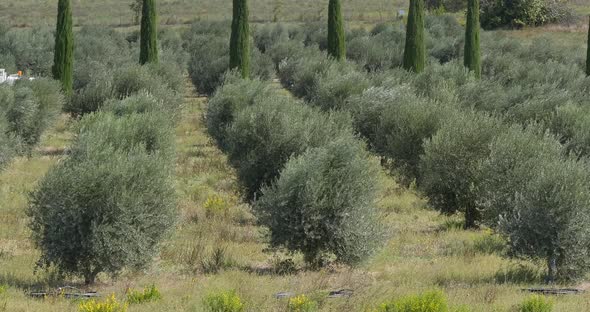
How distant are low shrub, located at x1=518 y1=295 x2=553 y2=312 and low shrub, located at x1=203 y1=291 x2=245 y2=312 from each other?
386 cm

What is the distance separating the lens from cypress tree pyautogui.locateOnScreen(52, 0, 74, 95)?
117 feet

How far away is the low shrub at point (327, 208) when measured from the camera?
15.4 meters

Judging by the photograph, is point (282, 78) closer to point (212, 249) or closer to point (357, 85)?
point (357, 85)

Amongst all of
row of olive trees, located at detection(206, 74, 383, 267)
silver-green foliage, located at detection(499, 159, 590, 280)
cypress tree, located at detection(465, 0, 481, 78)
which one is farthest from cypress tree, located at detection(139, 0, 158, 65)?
silver-green foliage, located at detection(499, 159, 590, 280)

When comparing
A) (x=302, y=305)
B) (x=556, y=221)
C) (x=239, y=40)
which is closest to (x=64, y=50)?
(x=239, y=40)

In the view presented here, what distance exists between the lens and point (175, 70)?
127 feet

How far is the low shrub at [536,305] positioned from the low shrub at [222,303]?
3.86 metres

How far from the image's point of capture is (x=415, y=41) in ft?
131

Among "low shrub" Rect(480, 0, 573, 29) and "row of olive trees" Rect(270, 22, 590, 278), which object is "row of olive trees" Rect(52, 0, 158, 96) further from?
"low shrub" Rect(480, 0, 573, 29)

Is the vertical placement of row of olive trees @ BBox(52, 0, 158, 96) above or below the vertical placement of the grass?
above

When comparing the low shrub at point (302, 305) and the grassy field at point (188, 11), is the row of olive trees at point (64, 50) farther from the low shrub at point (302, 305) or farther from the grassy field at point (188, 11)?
the grassy field at point (188, 11)

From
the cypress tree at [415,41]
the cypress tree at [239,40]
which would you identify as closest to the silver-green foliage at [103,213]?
the cypress tree at [239,40]

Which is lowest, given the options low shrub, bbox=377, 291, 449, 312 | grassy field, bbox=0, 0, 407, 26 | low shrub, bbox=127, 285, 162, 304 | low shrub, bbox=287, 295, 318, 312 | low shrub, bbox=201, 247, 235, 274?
grassy field, bbox=0, 0, 407, 26

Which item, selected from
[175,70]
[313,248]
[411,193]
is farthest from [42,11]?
[313,248]
